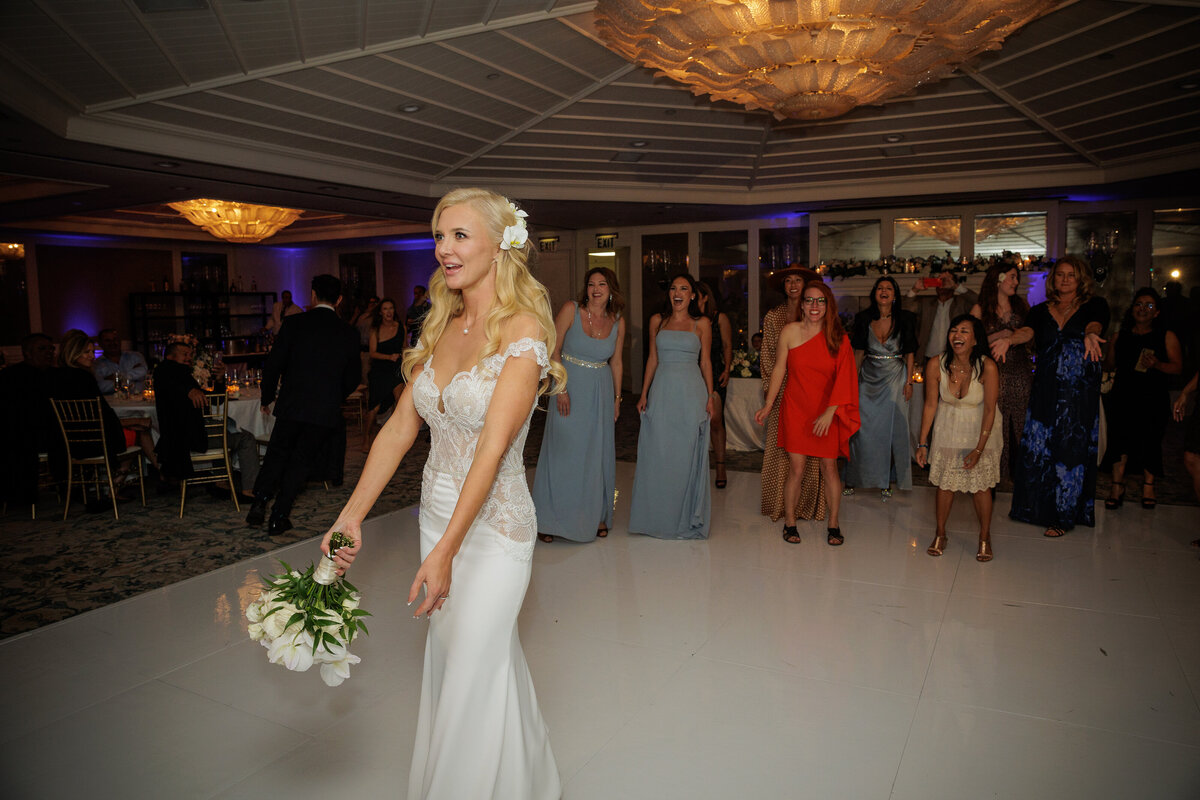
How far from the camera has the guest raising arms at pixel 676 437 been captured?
5.38m

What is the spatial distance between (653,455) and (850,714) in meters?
2.63

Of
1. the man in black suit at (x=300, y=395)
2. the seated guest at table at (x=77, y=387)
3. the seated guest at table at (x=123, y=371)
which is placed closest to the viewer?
the man in black suit at (x=300, y=395)

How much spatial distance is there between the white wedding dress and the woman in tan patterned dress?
3.85 metres

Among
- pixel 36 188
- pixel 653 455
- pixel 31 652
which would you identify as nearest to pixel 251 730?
pixel 31 652

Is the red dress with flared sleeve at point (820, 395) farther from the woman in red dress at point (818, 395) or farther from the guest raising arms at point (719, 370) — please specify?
the guest raising arms at point (719, 370)

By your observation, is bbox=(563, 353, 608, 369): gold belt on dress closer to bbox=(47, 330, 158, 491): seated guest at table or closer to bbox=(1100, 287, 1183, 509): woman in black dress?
bbox=(47, 330, 158, 491): seated guest at table

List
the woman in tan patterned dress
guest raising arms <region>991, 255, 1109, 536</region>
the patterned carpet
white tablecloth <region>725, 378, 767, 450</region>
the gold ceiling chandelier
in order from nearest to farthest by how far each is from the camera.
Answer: the gold ceiling chandelier
the patterned carpet
guest raising arms <region>991, 255, 1109, 536</region>
the woman in tan patterned dress
white tablecloth <region>725, 378, 767, 450</region>

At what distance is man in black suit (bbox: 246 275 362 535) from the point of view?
555cm

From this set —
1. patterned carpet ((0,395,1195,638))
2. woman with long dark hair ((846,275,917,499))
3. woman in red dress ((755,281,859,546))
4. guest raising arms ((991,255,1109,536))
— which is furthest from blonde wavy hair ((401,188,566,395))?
woman with long dark hair ((846,275,917,499))

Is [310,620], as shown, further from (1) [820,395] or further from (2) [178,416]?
(2) [178,416]

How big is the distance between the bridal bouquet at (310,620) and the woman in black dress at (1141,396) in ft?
19.9

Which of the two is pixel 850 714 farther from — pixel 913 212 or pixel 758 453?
pixel 913 212

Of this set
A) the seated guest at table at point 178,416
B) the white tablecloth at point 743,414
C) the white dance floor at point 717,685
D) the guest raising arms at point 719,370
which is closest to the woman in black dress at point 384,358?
the seated guest at table at point 178,416

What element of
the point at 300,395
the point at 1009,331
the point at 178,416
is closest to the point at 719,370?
the point at 1009,331
